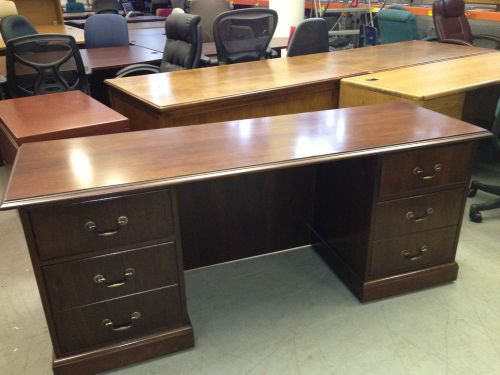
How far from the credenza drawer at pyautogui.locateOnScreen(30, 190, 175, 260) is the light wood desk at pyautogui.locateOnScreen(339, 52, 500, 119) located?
1.40 meters

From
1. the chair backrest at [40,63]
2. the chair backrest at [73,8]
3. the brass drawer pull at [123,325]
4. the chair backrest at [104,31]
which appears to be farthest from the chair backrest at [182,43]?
the chair backrest at [73,8]

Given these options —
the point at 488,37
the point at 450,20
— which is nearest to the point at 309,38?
the point at 450,20

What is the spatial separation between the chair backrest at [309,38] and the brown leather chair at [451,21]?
1665mm

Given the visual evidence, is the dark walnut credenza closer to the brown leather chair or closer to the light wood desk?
the light wood desk

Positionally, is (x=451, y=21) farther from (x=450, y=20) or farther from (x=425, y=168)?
(x=425, y=168)

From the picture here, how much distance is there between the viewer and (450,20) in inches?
183

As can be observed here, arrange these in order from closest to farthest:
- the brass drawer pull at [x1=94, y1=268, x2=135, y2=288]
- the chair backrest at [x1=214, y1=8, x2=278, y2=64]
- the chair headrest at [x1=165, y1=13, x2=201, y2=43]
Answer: the brass drawer pull at [x1=94, y1=268, x2=135, y2=288] → the chair headrest at [x1=165, y1=13, x2=201, y2=43] → the chair backrest at [x1=214, y1=8, x2=278, y2=64]

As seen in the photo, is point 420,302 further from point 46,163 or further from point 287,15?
point 287,15

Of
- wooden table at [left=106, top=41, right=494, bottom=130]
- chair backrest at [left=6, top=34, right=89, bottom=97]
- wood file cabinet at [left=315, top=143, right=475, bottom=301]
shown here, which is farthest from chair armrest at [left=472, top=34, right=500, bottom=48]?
chair backrest at [left=6, top=34, right=89, bottom=97]

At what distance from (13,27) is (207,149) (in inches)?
145

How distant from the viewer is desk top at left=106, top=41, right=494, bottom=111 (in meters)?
2.31

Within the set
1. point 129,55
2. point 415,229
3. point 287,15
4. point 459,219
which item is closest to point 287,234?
point 415,229

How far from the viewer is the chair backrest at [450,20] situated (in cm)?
459

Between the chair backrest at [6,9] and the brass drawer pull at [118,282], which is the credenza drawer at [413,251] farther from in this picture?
the chair backrest at [6,9]
